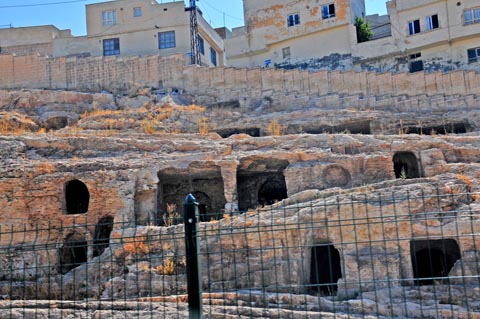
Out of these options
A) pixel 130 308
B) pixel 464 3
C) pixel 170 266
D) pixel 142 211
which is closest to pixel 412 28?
pixel 464 3

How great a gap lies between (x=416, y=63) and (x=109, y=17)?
18.4 m

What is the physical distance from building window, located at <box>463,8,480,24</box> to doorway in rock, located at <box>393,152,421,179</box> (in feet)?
55.8

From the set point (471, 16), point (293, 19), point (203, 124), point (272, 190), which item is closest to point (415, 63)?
point (471, 16)

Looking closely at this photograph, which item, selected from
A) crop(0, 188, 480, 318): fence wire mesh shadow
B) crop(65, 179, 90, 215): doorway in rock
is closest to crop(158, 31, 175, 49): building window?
crop(65, 179, 90, 215): doorway in rock

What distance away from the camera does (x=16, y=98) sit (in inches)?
1226

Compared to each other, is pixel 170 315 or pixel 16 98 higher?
pixel 16 98

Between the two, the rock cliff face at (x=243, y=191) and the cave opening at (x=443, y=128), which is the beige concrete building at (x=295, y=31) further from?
the cave opening at (x=443, y=128)

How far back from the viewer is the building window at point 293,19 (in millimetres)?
39612

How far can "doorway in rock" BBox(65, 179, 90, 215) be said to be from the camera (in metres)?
20.9

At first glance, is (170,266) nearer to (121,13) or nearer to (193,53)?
(193,53)

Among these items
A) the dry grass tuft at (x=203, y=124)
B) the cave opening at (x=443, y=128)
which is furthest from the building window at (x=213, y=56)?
the cave opening at (x=443, y=128)

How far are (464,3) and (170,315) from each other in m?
31.4

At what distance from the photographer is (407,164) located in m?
21.9

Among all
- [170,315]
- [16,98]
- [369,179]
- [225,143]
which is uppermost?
[16,98]
